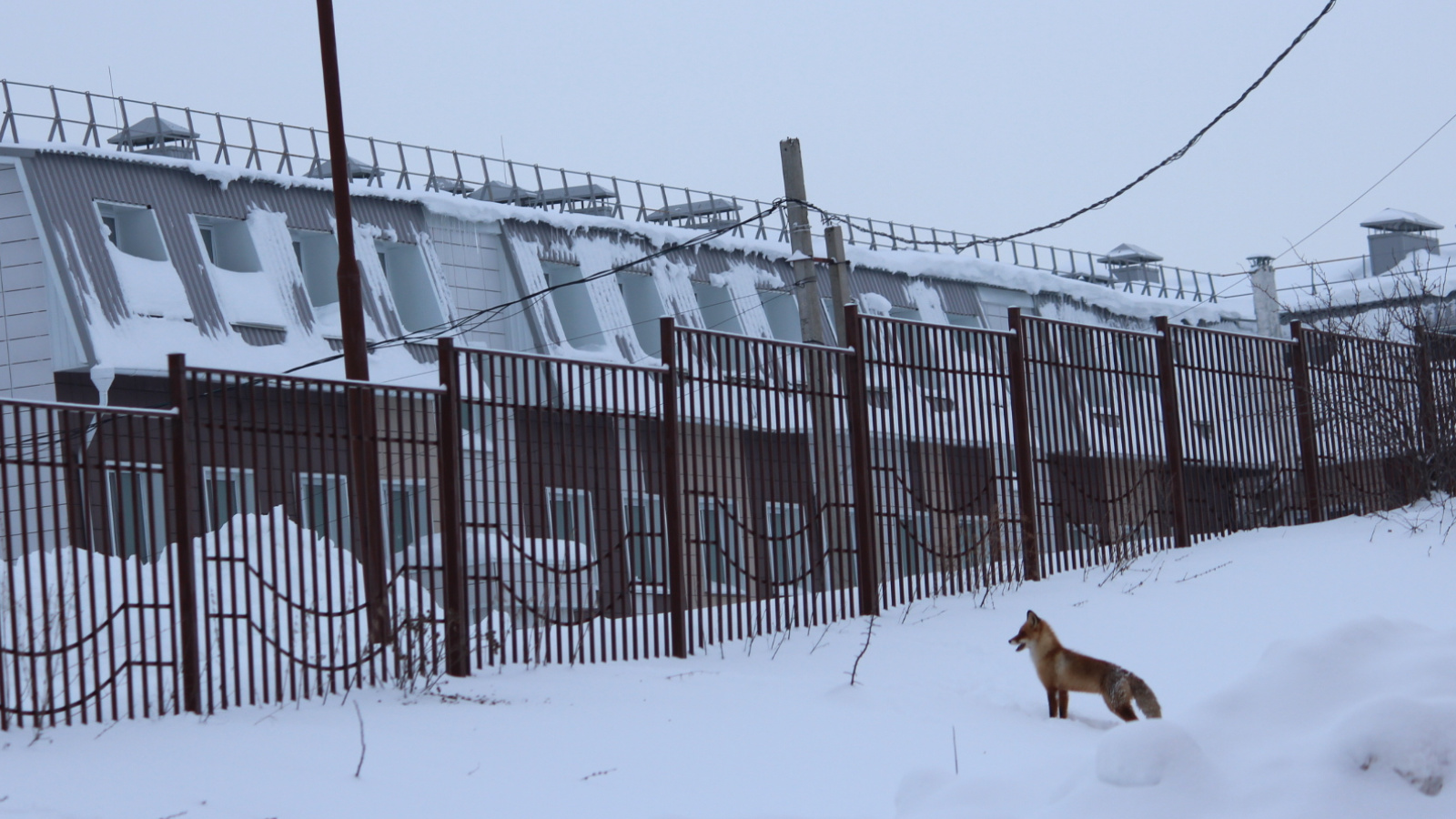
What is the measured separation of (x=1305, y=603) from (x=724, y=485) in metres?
4.45

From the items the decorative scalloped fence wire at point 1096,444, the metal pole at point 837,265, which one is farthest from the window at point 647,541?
the metal pole at point 837,265

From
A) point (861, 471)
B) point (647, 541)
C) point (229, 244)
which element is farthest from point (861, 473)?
point (229, 244)

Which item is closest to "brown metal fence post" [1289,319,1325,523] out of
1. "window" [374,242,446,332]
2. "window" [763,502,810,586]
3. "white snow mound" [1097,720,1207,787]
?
"window" [763,502,810,586]

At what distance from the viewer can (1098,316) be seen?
35188 millimetres

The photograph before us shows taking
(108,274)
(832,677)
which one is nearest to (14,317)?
(108,274)

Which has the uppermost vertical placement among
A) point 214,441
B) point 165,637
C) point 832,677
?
point 214,441

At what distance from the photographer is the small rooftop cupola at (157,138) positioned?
22.1 m

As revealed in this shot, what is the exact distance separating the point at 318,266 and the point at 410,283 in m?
1.34

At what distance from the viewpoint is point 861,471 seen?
12289 mm

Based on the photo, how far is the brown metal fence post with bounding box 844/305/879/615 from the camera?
40.1ft

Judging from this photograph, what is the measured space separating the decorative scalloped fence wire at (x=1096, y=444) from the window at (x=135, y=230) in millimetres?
11884

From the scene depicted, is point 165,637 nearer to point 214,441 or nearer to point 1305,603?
point 214,441

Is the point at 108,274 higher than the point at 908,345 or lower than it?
higher

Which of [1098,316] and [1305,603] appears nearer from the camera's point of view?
[1305,603]
